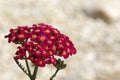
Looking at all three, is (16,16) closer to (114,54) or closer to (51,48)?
(114,54)

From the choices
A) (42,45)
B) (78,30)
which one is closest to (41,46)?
(42,45)

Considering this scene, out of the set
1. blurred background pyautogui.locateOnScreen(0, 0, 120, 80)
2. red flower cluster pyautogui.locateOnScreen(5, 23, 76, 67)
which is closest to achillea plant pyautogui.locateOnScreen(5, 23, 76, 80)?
red flower cluster pyautogui.locateOnScreen(5, 23, 76, 67)

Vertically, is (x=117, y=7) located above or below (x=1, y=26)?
above

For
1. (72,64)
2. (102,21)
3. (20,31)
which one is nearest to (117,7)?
(102,21)

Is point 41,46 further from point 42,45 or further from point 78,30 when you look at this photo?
point 78,30

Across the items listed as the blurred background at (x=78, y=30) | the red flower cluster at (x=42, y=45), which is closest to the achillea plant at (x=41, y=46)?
the red flower cluster at (x=42, y=45)

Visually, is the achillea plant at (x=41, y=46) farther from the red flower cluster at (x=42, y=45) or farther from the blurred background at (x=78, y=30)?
the blurred background at (x=78, y=30)
